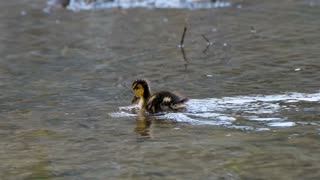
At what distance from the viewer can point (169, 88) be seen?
10109 millimetres

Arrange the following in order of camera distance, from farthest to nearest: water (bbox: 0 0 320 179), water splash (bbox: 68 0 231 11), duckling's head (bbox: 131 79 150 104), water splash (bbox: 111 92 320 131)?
water splash (bbox: 68 0 231 11) → duckling's head (bbox: 131 79 150 104) → water splash (bbox: 111 92 320 131) → water (bbox: 0 0 320 179)

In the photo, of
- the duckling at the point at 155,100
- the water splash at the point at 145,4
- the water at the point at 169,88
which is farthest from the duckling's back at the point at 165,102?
the water splash at the point at 145,4

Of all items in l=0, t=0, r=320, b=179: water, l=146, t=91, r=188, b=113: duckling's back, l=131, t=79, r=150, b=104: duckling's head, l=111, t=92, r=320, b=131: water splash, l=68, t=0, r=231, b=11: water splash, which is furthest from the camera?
l=68, t=0, r=231, b=11: water splash

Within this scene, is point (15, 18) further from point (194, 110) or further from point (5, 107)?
point (194, 110)

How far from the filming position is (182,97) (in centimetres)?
860

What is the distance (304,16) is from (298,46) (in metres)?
4.18

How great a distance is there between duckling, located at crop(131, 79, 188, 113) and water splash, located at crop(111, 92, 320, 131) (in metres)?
0.10

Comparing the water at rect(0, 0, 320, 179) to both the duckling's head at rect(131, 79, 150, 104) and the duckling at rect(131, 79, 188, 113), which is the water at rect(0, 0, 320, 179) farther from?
the duckling's head at rect(131, 79, 150, 104)

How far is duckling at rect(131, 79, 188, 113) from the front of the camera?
8.51 meters

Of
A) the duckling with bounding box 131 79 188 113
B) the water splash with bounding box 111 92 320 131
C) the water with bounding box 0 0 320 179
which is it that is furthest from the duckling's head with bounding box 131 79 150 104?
the water with bounding box 0 0 320 179

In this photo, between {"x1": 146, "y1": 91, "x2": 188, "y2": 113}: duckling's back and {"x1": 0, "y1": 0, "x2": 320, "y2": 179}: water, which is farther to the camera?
{"x1": 146, "y1": 91, "x2": 188, "y2": 113}: duckling's back

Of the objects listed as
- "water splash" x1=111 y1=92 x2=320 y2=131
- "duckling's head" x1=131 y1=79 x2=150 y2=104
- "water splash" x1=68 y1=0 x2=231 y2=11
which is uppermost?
"water splash" x1=68 y1=0 x2=231 y2=11

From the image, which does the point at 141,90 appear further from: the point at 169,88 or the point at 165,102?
the point at 169,88

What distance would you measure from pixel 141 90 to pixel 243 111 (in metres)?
1.40
